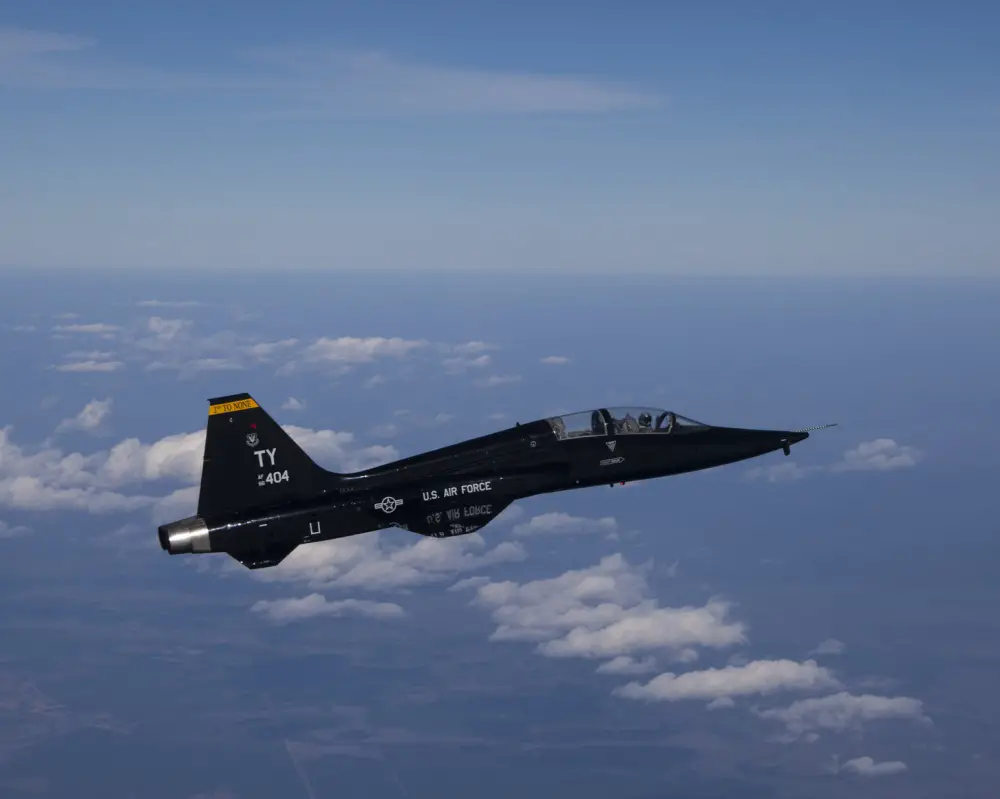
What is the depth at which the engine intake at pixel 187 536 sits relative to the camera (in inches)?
1273

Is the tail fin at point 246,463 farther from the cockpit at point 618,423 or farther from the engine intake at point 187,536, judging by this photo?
the cockpit at point 618,423

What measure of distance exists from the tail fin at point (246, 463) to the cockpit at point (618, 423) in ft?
33.3

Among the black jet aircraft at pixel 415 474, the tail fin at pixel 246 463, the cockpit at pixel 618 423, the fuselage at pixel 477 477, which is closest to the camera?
the tail fin at pixel 246 463

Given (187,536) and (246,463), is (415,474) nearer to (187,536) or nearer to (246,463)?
(246,463)

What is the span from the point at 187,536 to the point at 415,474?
8.42 meters

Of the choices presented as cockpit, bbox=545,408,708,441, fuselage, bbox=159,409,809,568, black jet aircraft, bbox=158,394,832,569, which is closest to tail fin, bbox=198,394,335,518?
black jet aircraft, bbox=158,394,832,569

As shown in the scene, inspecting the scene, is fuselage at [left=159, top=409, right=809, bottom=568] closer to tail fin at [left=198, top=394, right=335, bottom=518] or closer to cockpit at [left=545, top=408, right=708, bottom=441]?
cockpit at [left=545, top=408, right=708, bottom=441]

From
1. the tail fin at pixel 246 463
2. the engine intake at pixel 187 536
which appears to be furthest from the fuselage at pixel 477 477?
the tail fin at pixel 246 463

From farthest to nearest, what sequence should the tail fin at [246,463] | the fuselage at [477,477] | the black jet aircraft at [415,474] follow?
1. the fuselage at [477,477]
2. the black jet aircraft at [415,474]
3. the tail fin at [246,463]

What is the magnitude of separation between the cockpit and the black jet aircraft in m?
0.04

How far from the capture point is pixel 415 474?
1389 inches

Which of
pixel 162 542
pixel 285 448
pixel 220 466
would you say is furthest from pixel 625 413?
pixel 162 542

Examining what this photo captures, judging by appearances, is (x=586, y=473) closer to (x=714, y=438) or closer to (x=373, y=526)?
(x=714, y=438)

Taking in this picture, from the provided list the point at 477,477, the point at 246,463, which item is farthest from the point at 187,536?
the point at 477,477
